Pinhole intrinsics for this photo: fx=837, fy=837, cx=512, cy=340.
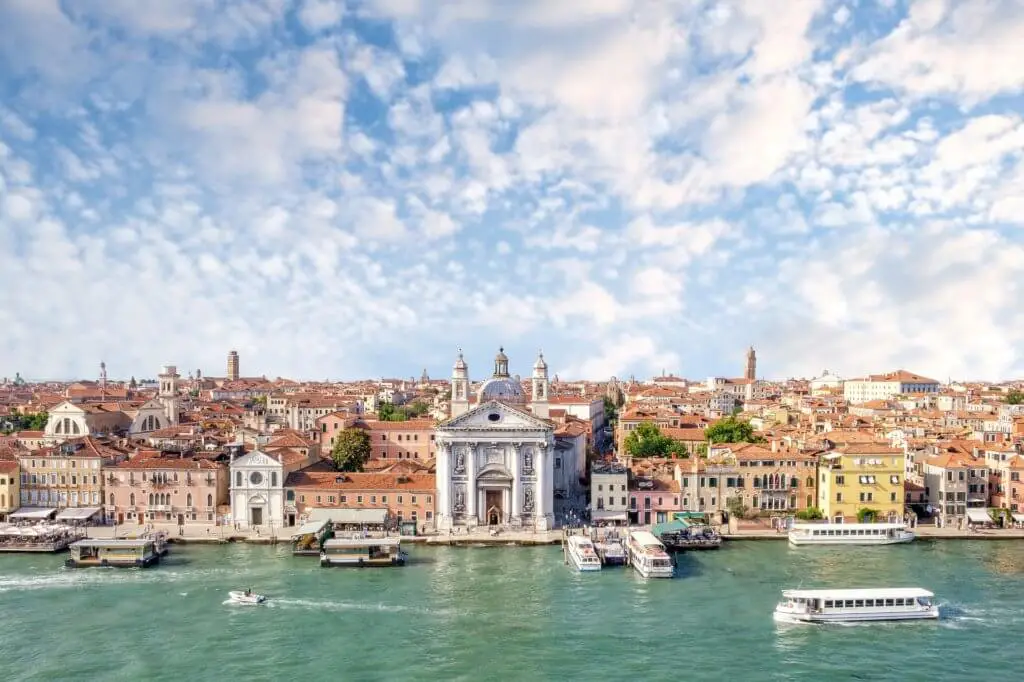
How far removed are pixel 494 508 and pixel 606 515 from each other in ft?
19.1

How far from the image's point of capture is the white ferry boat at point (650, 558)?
33.9 m

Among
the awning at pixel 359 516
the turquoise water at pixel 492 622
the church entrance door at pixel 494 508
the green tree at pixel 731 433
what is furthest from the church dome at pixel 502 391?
the green tree at pixel 731 433

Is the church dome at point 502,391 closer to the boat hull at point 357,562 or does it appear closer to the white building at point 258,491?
the white building at point 258,491

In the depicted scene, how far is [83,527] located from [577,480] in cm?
2840

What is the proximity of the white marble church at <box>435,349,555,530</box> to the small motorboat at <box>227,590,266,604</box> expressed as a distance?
503 inches

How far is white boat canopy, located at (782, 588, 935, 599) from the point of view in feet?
96.0

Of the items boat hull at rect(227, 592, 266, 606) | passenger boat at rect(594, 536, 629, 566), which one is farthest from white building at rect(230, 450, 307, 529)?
passenger boat at rect(594, 536, 629, 566)

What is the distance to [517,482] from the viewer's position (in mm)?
42500

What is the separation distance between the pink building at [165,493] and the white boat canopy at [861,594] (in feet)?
96.7

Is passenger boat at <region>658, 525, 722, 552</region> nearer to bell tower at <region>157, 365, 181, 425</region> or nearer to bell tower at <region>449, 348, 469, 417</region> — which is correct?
bell tower at <region>449, 348, 469, 417</region>

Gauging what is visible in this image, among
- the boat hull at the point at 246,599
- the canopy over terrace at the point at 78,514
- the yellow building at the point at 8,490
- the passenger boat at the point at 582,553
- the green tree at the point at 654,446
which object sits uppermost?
the green tree at the point at 654,446

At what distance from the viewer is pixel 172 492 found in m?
44.0

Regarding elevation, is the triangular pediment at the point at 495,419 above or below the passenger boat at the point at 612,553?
above

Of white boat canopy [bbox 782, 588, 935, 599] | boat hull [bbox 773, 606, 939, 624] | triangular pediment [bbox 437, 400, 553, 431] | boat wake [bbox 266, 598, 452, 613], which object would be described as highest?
triangular pediment [bbox 437, 400, 553, 431]
